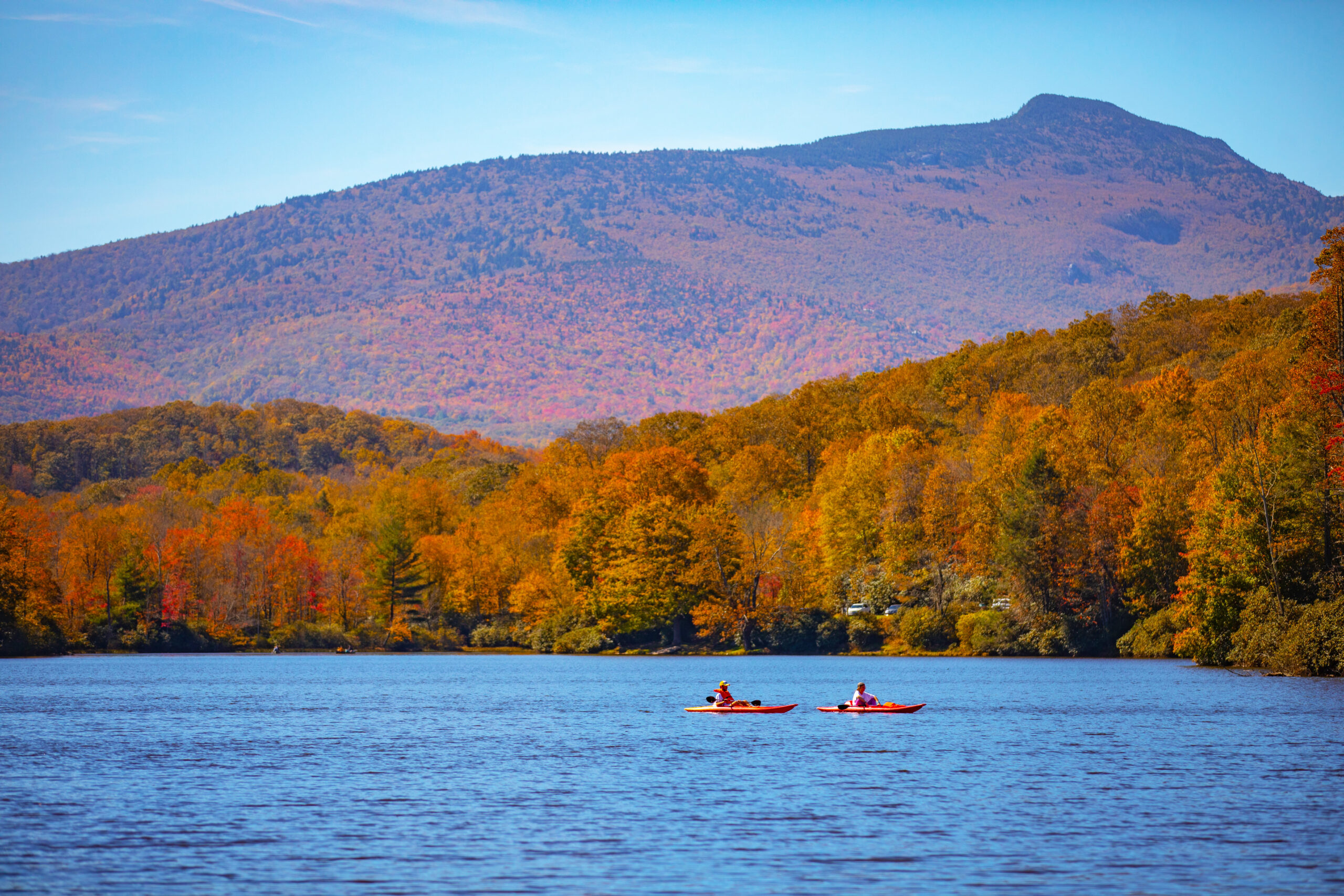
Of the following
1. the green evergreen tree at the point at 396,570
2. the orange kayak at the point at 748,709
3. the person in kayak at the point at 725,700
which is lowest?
the orange kayak at the point at 748,709

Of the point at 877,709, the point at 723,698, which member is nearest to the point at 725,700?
the point at 723,698

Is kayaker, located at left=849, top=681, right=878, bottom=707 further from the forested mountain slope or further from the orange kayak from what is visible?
the forested mountain slope

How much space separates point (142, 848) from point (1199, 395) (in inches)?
3545

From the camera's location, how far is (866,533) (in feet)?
388

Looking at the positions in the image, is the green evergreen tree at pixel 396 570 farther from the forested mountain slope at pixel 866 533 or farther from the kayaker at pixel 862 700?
the kayaker at pixel 862 700

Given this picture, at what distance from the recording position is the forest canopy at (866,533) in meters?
76.6

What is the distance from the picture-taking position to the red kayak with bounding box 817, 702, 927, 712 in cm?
5594

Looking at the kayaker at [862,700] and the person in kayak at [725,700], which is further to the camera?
the person in kayak at [725,700]

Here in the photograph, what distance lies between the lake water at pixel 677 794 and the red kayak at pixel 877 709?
1.58ft

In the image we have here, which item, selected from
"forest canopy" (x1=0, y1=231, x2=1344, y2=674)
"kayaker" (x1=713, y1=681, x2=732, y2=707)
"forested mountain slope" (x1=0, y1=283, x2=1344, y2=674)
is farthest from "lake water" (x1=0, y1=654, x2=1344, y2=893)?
"forest canopy" (x1=0, y1=231, x2=1344, y2=674)

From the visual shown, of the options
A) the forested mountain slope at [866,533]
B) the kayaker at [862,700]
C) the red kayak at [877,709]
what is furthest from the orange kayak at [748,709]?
the forested mountain slope at [866,533]

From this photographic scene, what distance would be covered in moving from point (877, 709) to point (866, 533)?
6237cm

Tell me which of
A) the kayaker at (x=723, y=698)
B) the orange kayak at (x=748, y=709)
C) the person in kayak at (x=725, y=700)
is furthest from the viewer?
the kayaker at (x=723, y=698)

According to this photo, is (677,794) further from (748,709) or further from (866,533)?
(866,533)
